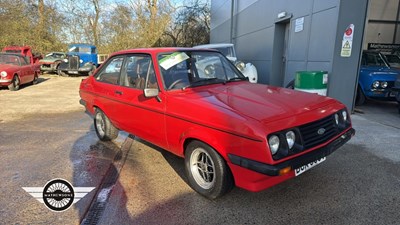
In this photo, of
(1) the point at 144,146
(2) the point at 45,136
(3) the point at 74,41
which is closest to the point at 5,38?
(3) the point at 74,41

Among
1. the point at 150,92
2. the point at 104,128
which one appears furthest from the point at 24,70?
the point at 150,92

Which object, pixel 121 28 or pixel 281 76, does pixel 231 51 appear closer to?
pixel 281 76

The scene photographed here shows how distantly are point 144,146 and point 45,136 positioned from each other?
6.73 feet

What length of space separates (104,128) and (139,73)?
1535 mm

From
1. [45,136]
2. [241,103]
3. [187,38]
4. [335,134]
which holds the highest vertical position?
[187,38]

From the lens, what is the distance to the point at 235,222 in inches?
111

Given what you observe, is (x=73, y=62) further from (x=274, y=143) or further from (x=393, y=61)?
(x=274, y=143)

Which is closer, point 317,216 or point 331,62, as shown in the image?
point 317,216

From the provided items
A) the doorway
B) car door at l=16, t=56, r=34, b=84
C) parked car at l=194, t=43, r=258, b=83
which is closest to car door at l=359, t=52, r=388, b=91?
the doorway

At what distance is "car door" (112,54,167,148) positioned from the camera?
3689mm

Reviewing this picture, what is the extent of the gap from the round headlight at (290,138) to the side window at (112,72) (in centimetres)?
285

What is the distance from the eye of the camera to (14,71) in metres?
11.9

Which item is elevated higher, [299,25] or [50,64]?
[299,25]

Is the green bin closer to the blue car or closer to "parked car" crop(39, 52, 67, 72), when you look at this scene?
the blue car
